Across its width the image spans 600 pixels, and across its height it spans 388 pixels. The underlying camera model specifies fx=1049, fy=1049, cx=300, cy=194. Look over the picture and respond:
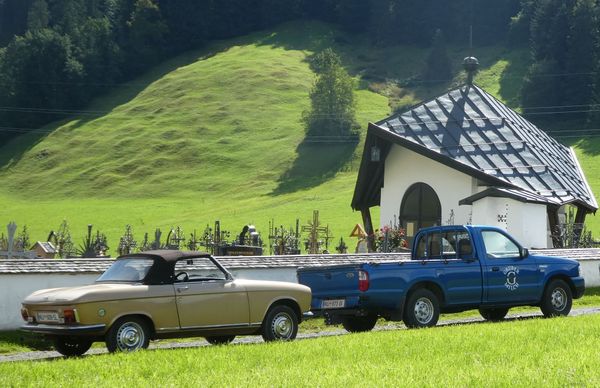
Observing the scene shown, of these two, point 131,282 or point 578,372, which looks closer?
point 578,372

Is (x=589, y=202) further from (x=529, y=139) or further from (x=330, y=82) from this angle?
(x=330, y=82)

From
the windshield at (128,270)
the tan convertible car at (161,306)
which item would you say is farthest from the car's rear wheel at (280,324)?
the windshield at (128,270)

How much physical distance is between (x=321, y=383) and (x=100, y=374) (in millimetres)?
2778

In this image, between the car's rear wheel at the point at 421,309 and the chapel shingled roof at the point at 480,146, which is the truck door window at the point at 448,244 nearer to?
the car's rear wheel at the point at 421,309

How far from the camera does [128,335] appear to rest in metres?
14.9

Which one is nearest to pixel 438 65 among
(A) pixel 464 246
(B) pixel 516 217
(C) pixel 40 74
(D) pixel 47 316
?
(C) pixel 40 74

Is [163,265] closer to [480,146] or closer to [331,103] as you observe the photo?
[480,146]

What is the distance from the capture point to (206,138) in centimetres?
10694

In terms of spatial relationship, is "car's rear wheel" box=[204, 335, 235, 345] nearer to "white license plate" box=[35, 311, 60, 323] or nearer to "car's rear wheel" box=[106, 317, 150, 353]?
"car's rear wheel" box=[106, 317, 150, 353]

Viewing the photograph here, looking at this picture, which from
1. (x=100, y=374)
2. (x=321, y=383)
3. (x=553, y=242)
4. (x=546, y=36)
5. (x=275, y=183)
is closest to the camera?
(x=321, y=383)

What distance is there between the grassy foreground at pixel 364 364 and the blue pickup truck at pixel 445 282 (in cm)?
240

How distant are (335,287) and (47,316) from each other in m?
5.42

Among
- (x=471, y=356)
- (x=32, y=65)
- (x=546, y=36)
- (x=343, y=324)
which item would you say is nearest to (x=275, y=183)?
(x=546, y=36)

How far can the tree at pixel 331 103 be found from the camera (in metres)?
105
